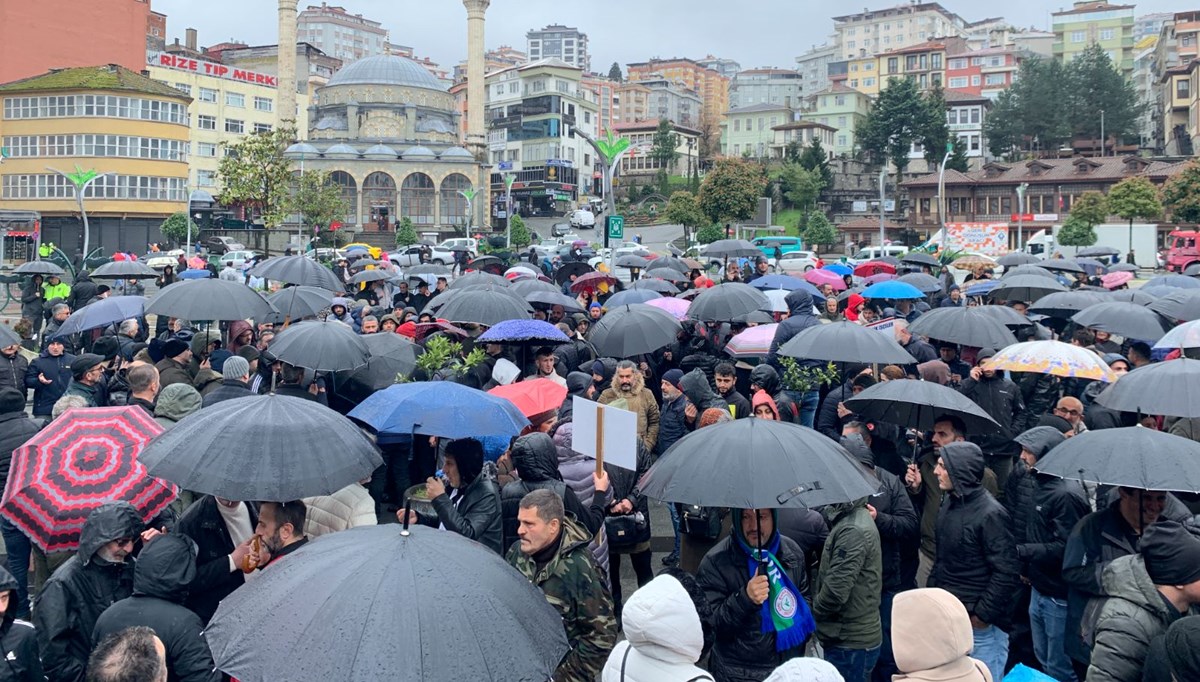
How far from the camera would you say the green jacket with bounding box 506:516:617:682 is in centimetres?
464

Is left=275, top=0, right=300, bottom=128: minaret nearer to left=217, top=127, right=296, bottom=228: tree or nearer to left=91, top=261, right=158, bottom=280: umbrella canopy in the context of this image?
left=217, top=127, right=296, bottom=228: tree

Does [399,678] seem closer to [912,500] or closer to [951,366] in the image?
[912,500]

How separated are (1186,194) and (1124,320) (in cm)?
4213

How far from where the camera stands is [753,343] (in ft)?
35.3

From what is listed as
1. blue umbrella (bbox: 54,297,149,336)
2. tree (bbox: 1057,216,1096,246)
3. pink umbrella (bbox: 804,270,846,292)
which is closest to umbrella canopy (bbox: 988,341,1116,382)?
blue umbrella (bbox: 54,297,149,336)

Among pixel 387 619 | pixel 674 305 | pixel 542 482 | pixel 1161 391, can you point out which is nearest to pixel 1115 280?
pixel 674 305

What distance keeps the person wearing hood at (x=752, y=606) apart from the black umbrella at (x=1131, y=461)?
159 centimetres

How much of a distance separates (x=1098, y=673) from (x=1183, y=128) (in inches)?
3273

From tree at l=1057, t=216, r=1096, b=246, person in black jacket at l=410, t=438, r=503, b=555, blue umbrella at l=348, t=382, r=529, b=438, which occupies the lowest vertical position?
person in black jacket at l=410, t=438, r=503, b=555

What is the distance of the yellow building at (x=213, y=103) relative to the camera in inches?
2753

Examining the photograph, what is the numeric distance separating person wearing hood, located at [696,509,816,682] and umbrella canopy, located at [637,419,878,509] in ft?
0.64

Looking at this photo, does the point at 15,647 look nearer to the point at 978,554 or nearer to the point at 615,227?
the point at 978,554

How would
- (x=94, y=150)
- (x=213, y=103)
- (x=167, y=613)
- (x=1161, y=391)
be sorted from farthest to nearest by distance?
(x=213, y=103) → (x=94, y=150) → (x=1161, y=391) → (x=167, y=613)

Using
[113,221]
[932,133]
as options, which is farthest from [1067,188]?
[113,221]
